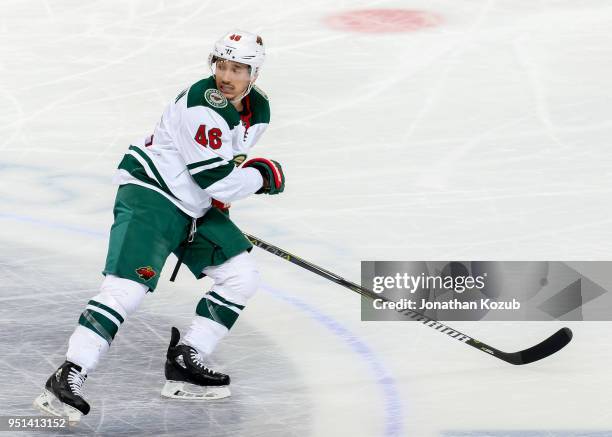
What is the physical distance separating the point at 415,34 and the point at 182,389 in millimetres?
5075

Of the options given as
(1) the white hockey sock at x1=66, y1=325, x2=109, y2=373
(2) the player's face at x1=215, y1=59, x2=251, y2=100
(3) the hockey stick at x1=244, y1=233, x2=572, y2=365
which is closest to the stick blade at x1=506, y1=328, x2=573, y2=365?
(3) the hockey stick at x1=244, y1=233, x2=572, y2=365

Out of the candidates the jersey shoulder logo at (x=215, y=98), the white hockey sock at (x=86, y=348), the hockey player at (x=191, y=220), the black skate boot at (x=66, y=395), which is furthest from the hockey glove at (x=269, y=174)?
the black skate boot at (x=66, y=395)

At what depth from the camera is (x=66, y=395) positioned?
155 inches

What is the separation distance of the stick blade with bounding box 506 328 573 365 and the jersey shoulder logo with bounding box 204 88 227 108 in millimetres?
1399

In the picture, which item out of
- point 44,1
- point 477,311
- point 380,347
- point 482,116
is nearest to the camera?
point 380,347

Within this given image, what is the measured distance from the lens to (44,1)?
9.81m

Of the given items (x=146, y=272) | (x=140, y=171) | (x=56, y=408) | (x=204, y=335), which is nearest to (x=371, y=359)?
(x=204, y=335)

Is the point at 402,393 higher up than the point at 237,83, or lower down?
lower down

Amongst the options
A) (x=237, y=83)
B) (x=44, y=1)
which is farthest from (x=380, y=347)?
(x=44, y=1)

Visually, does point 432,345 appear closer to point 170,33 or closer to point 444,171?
point 444,171

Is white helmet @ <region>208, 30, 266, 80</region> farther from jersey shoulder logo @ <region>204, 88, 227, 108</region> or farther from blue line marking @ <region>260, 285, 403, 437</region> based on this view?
blue line marking @ <region>260, 285, 403, 437</region>

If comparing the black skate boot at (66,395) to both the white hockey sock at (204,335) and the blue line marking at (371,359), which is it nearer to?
the white hockey sock at (204,335)

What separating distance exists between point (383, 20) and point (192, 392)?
5434 mm

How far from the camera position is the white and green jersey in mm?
4043
